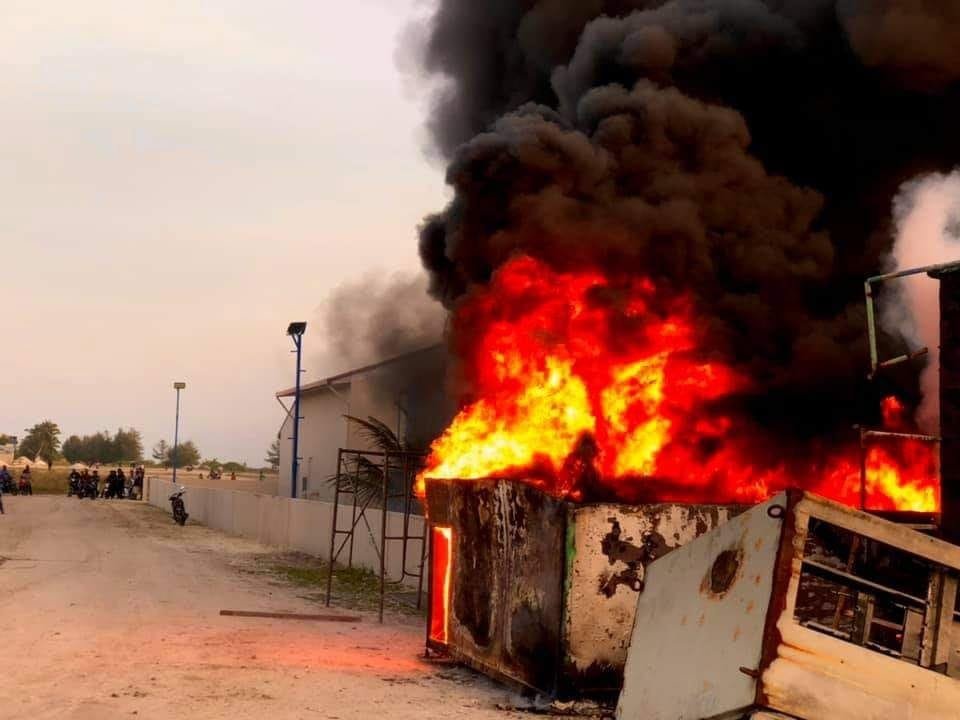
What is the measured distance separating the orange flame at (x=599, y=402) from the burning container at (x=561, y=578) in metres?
1.27

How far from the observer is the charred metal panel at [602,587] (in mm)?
8898

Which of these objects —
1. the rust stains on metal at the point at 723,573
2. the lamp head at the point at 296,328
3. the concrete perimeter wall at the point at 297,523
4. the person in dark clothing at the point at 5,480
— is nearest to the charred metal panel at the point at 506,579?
the rust stains on metal at the point at 723,573

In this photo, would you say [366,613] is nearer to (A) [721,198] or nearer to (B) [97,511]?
(A) [721,198]

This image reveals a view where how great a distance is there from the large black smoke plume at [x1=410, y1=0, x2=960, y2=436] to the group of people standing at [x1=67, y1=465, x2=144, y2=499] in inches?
1689

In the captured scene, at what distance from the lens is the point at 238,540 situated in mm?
29062

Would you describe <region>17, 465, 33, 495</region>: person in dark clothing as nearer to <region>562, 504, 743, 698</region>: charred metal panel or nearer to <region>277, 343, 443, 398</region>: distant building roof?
<region>277, 343, 443, 398</region>: distant building roof

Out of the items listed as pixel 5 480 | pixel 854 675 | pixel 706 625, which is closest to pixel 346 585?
pixel 706 625

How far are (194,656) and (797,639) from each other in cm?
755

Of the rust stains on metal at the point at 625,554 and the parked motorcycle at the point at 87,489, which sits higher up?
the rust stains on metal at the point at 625,554

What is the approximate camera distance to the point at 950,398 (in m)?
8.25

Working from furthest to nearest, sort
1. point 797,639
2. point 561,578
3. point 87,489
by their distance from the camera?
1. point 87,489
2. point 561,578
3. point 797,639

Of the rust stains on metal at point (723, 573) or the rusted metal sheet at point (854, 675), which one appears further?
the rust stains on metal at point (723, 573)

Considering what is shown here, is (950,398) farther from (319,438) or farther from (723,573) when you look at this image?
(319,438)

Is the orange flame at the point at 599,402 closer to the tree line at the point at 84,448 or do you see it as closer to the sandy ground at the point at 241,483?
the sandy ground at the point at 241,483
